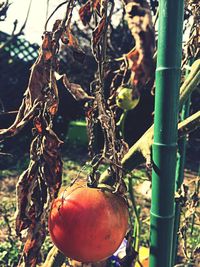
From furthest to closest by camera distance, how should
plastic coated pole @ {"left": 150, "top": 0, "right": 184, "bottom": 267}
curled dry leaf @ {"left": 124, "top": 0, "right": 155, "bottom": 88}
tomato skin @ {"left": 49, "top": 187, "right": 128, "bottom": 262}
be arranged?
tomato skin @ {"left": 49, "top": 187, "right": 128, "bottom": 262}
plastic coated pole @ {"left": 150, "top": 0, "right": 184, "bottom": 267}
curled dry leaf @ {"left": 124, "top": 0, "right": 155, "bottom": 88}

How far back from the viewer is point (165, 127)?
61 cm

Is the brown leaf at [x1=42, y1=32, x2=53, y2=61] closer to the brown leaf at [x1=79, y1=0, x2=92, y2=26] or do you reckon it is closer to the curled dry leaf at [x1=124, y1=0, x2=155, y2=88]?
the brown leaf at [x1=79, y1=0, x2=92, y2=26]

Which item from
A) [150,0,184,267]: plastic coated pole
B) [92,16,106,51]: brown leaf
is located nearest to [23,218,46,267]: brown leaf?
[150,0,184,267]: plastic coated pole

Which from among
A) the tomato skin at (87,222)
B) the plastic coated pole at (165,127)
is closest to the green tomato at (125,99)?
the plastic coated pole at (165,127)

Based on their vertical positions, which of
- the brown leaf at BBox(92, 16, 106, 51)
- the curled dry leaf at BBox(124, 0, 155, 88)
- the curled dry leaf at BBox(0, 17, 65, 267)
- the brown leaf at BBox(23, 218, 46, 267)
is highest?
the brown leaf at BBox(92, 16, 106, 51)

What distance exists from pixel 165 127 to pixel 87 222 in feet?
0.73

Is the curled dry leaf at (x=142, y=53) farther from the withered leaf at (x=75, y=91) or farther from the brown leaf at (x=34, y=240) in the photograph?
the brown leaf at (x=34, y=240)

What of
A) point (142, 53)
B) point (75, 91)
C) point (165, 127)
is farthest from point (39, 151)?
point (142, 53)

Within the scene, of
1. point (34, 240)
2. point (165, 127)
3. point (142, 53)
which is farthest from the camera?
point (34, 240)

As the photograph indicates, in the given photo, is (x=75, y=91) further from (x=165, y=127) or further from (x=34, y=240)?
(x=34, y=240)

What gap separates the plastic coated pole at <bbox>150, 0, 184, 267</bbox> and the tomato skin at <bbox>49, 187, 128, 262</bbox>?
75 mm

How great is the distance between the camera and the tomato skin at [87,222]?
27.2 inches

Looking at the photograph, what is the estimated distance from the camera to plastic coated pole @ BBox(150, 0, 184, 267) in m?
0.57

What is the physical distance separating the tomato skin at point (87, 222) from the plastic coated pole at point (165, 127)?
8cm
